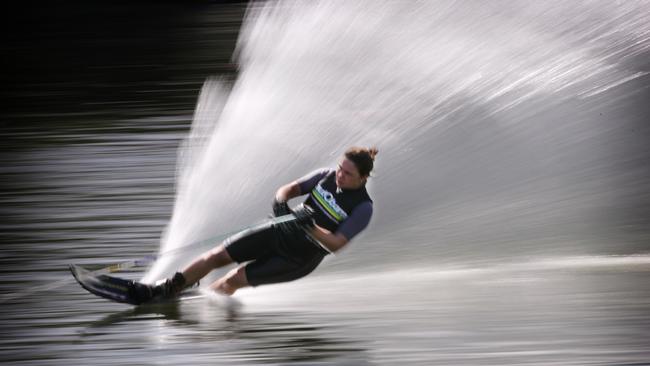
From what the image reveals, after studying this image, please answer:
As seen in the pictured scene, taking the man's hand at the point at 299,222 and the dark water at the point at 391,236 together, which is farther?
the man's hand at the point at 299,222

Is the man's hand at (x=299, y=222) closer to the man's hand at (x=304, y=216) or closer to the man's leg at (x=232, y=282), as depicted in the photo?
the man's hand at (x=304, y=216)

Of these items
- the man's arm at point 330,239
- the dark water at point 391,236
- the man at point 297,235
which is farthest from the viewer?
the man at point 297,235

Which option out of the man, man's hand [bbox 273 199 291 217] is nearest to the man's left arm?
the man

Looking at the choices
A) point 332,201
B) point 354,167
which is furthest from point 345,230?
point 354,167

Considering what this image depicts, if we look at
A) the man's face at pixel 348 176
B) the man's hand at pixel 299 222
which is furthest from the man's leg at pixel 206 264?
the man's face at pixel 348 176

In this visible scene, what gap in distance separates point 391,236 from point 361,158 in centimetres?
238

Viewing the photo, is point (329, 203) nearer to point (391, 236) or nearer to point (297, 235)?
point (297, 235)

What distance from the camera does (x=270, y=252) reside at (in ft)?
22.5

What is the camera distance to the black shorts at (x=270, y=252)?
6.79 m

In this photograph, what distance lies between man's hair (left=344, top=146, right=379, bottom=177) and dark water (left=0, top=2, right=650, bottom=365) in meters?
0.94

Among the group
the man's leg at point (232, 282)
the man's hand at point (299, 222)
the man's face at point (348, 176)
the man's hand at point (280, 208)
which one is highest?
the man's face at point (348, 176)

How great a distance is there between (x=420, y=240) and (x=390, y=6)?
4275mm

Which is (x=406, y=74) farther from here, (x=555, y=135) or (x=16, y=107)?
(x=16, y=107)

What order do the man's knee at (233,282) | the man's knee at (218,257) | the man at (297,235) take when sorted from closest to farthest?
1. the man at (297,235)
2. the man's knee at (218,257)
3. the man's knee at (233,282)
